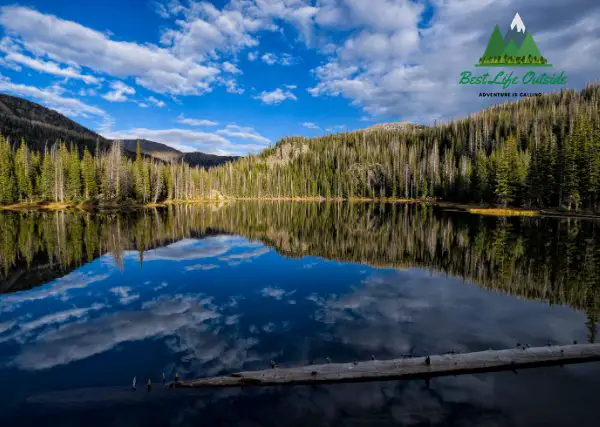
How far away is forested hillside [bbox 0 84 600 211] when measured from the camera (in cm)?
7925

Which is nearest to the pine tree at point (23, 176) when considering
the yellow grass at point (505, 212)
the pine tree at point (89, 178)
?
the pine tree at point (89, 178)

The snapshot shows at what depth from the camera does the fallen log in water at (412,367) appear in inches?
454

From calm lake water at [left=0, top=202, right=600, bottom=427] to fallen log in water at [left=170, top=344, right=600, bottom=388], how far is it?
314mm

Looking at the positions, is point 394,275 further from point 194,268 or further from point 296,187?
point 296,187

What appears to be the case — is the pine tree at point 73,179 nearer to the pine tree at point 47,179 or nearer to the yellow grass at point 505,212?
the pine tree at point 47,179

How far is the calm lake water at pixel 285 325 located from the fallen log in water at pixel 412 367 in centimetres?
31

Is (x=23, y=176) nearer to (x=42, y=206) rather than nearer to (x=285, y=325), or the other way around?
(x=42, y=206)

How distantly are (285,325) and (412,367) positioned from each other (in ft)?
22.8

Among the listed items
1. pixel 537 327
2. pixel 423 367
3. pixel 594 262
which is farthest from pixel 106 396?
pixel 594 262

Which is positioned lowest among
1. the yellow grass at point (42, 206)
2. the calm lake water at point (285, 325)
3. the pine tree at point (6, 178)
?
the calm lake water at point (285, 325)

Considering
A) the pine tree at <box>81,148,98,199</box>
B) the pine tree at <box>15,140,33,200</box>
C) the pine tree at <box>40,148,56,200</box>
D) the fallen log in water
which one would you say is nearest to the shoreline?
the pine tree at <box>40,148,56,200</box>

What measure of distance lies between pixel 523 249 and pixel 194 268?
104ft

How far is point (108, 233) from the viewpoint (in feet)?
159

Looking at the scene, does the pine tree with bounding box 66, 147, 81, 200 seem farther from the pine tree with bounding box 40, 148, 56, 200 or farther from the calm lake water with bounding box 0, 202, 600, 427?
the calm lake water with bounding box 0, 202, 600, 427
